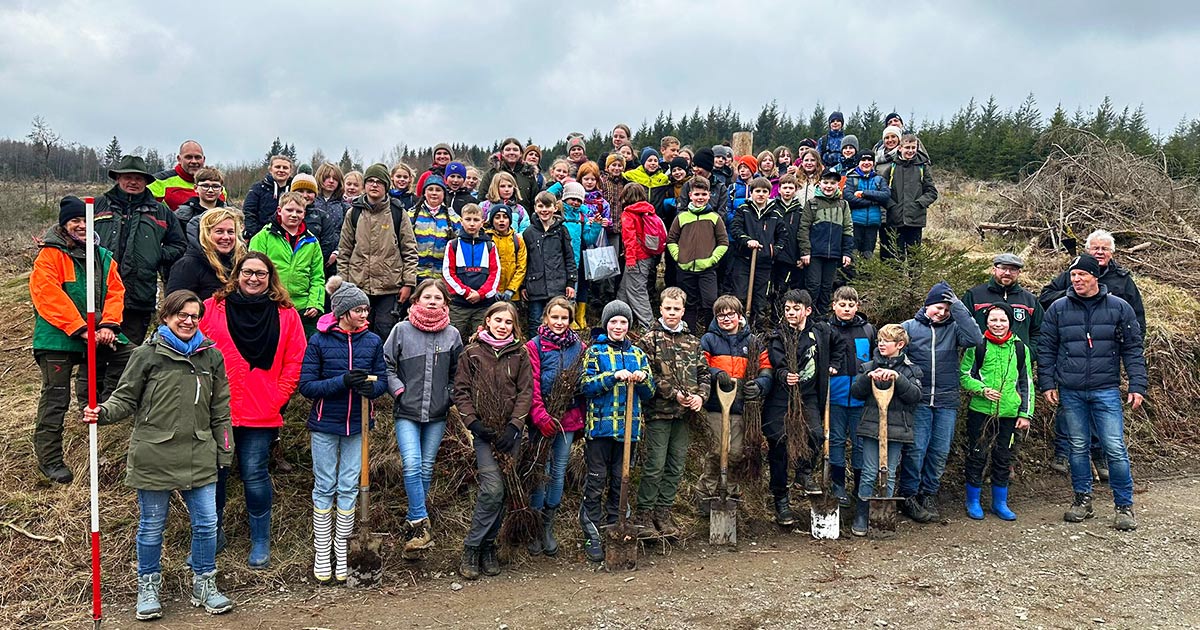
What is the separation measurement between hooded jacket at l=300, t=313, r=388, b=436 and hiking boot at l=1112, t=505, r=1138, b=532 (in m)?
6.72

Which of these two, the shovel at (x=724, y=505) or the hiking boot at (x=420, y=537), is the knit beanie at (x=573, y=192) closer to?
the shovel at (x=724, y=505)

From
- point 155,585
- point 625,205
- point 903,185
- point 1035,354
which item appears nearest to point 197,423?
point 155,585

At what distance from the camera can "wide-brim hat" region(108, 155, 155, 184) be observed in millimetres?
6117

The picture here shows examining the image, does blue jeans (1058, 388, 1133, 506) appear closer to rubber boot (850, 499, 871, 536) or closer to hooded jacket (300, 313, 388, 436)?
rubber boot (850, 499, 871, 536)

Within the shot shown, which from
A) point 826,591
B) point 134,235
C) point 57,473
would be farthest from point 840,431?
point 57,473

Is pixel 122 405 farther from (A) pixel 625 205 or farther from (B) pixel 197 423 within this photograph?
(A) pixel 625 205

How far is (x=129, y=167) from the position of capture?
6.18 m

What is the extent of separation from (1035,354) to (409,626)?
6.41 m

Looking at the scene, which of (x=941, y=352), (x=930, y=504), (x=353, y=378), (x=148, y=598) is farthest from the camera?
(x=930, y=504)

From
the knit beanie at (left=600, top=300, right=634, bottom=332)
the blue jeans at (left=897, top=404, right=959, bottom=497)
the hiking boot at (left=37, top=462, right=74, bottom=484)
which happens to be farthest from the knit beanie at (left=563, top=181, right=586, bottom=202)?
the hiking boot at (left=37, top=462, right=74, bottom=484)

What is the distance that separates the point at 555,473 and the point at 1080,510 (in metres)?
5.10

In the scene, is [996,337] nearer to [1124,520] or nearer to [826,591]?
[1124,520]

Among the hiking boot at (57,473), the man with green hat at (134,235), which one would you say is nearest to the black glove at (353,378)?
the man with green hat at (134,235)

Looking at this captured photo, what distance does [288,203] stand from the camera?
21.1 feet
